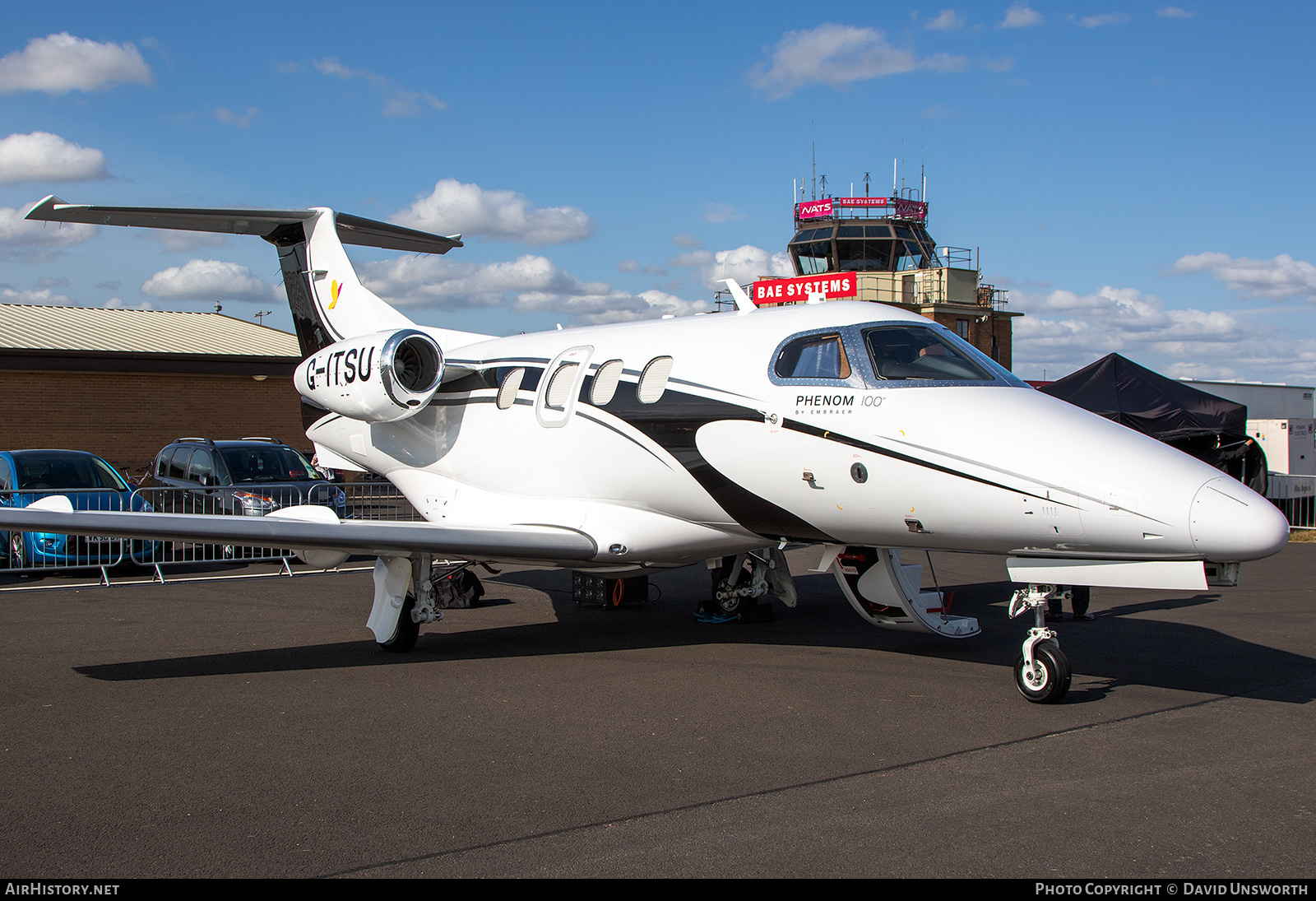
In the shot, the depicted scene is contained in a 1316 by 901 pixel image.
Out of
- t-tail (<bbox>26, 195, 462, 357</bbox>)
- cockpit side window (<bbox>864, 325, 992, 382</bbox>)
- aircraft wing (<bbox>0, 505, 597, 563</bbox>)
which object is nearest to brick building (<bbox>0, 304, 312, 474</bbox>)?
t-tail (<bbox>26, 195, 462, 357</bbox>)

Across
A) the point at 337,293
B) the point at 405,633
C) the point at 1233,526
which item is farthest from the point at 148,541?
the point at 1233,526

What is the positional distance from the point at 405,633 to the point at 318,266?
19.1 ft

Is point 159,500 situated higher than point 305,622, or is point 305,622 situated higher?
point 159,500

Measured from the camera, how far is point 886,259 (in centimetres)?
4659

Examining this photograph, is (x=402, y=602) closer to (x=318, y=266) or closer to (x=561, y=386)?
(x=561, y=386)

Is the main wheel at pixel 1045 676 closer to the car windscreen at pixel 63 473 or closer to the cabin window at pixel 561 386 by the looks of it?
the cabin window at pixel 561 386

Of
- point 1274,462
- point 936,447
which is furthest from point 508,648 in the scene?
point 1274,462

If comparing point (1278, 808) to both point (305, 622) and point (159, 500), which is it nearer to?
point (305, 622)

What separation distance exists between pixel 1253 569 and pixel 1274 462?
998 cm

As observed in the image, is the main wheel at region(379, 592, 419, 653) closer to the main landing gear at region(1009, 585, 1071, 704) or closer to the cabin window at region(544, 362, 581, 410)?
the cabin window at region(544, 362, 581, 410)

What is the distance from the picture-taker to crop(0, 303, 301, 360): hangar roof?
2989cm

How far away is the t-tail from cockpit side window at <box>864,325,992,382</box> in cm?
647
